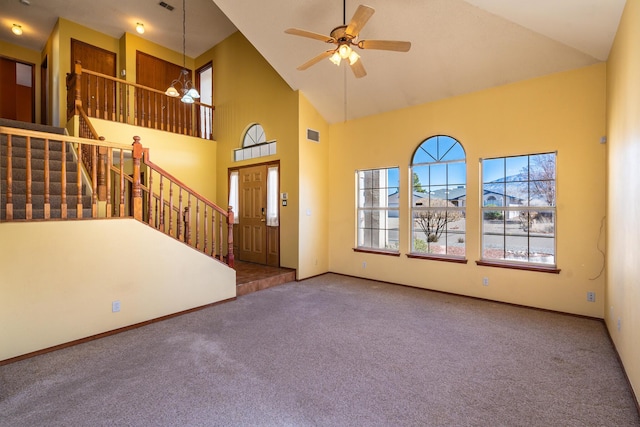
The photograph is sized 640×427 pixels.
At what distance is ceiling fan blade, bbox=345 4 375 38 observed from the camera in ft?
8.39

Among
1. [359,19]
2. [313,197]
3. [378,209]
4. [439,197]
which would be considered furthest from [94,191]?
[439,197]

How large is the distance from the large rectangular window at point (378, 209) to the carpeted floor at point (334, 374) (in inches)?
75.5

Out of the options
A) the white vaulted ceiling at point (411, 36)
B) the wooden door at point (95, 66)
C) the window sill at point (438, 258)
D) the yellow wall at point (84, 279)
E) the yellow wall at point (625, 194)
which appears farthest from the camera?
the wooden door at point (95, 66)

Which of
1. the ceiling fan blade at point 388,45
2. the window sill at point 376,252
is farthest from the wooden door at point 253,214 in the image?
the ceiling fan blade at point 388,45

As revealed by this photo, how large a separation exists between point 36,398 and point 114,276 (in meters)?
1.31

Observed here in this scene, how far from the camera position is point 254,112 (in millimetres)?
6414

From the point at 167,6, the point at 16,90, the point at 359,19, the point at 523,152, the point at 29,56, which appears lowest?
the point at 523,152

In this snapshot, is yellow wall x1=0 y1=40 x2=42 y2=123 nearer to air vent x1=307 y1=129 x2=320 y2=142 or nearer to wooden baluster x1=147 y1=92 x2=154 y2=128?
wooden baluster x1=147 y1=92 x2=154 y2=128

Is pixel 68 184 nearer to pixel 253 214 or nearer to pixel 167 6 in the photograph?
pixel 253 214

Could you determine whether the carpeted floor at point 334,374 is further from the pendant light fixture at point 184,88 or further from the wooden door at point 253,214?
the pendant light fixture at point 184,88

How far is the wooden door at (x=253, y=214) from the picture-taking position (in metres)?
6.29

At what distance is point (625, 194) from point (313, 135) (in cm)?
451

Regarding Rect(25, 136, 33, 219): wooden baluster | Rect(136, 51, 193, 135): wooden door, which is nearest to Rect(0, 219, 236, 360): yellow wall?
Rect(25, 136, 33, 219): wooden baluster

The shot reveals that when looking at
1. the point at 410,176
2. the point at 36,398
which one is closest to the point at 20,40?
the point at 36,398
